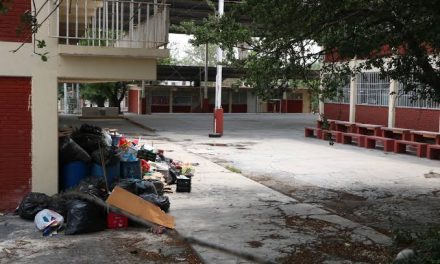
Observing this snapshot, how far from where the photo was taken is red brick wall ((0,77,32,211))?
340 inches

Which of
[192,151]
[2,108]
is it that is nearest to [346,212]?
[2,108]

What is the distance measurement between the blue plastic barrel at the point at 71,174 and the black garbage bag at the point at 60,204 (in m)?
0.96

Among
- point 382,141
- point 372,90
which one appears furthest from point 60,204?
point 372,90

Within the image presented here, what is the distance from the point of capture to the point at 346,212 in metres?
9.51

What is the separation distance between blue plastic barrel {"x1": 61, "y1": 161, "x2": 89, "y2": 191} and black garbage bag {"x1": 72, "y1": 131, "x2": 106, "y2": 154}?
0.47m

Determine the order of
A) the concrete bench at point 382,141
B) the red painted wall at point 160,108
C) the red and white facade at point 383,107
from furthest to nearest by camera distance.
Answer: the red painted wall at point 160,108 < the red and white facade at point 383,107 < the concrete bench at point 382,141

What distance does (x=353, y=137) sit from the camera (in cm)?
2247

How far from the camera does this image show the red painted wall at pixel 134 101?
167 ft

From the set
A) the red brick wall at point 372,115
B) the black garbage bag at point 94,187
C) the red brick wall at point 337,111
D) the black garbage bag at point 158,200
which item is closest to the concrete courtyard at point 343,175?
the red brick wall at point 372,115

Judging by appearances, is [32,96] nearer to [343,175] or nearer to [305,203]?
[305,203]

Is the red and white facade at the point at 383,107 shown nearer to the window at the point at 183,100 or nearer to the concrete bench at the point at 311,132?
the concrete bench at the point at 311,132

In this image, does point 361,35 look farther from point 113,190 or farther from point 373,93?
point 373,93

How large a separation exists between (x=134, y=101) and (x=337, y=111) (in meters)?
29.7

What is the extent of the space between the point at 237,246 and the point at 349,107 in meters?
19.7
